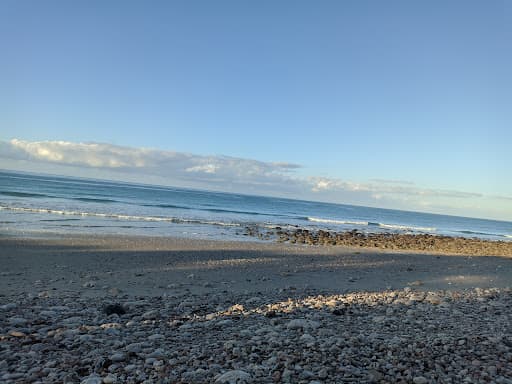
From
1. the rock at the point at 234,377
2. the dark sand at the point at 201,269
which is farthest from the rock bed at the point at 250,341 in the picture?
the dark sand at the point at 201,269

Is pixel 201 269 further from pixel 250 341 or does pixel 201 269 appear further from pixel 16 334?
pixel 250 341

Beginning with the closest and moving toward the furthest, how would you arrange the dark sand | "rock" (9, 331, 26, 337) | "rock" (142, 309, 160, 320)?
"rock" (9, 331, 26, 337), "rock" (142, 309, 160, 320), the dark sand

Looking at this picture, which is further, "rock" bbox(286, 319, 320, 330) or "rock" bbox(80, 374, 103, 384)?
"rock" bbox(286, 319, 320, 330)

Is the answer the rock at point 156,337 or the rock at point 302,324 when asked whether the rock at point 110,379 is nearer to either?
the rock at point 156,337

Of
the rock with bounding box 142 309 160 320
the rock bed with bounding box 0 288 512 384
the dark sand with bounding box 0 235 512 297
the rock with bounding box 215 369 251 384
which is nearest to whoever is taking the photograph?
the rock with bounding box 215 369 251 384

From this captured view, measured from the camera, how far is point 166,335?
5.04 meters

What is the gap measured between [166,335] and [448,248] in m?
23.5

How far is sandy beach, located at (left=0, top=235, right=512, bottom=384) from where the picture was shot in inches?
149

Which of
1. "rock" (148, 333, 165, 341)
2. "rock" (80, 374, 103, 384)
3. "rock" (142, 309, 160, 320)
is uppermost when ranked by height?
"rock" (80, 374, 103, 384)

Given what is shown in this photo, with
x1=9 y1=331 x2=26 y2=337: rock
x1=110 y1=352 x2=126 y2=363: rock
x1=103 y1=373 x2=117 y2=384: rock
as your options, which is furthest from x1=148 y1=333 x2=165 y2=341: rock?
x1=9 y1=331 x2=26 y2=337: rock

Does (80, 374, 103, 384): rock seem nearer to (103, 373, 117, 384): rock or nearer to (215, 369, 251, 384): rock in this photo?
(103, 373, 117, 384): rock

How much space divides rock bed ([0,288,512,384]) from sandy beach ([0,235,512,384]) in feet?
0.06

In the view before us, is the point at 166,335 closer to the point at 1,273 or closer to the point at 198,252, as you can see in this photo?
the point at 1,273

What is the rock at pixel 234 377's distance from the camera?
3.44m
